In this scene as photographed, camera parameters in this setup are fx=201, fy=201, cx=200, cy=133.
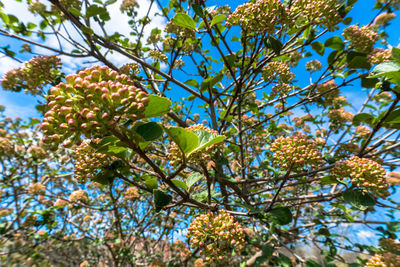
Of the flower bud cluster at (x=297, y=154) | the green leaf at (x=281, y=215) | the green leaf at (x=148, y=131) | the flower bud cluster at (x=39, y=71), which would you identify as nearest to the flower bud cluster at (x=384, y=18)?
the flower bud cluster at (x=297, y=154)

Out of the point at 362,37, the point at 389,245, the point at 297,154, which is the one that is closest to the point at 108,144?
the point at 297,154

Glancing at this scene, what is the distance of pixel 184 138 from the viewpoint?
0.90 meters

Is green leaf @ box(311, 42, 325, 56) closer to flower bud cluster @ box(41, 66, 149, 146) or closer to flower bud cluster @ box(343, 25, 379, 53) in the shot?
flower bud cluster @ box(343, 25, 379, 53)

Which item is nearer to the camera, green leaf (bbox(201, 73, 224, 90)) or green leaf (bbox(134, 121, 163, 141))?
green leaf (bbox(134, 121, 163, 141))

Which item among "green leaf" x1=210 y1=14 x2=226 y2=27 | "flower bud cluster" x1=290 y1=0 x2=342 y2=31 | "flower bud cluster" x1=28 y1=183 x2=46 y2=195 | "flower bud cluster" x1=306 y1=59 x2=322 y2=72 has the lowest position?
"flower bud cluster" x1=28 y1=183 x2=46 y2=195

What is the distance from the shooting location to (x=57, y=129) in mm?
800

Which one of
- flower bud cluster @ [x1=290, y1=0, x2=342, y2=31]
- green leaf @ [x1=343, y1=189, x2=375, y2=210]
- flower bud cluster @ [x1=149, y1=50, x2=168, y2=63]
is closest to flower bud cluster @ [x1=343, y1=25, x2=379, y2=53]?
flower bud cluster @ [x1=290, y1=0, x2=342, y2=31]

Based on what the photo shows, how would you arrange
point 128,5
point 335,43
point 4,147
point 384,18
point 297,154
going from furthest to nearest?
1. point 4,147
2. point 384,18
3. point 128,5
4. point 335,43
5. point 297,154

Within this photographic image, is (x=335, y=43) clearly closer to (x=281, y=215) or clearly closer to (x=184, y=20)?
(x=184, y=20)

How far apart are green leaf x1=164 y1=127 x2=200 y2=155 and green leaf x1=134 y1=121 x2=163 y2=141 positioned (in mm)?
51

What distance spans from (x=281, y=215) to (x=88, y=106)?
58.5 inches

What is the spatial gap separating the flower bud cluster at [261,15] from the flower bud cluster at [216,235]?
1373 mm

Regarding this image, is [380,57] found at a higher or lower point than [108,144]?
higher

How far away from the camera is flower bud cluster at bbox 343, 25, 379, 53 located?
1985 mm
